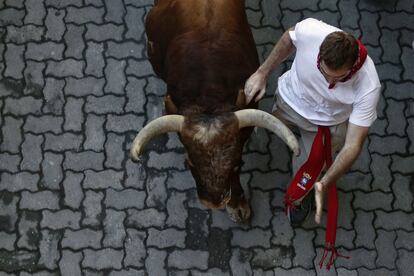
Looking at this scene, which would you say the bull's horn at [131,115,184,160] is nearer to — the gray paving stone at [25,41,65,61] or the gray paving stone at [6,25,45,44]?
the gray paving stone at [25,41,65,61]

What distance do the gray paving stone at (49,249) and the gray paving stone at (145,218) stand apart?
670 millimetres

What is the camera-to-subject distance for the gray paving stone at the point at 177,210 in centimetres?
559

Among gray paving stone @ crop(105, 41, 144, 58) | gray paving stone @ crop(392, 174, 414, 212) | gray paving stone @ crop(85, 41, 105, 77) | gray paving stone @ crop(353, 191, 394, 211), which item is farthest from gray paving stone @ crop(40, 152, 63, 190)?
gray paving stone @ crop(392, 174, 414, 212)

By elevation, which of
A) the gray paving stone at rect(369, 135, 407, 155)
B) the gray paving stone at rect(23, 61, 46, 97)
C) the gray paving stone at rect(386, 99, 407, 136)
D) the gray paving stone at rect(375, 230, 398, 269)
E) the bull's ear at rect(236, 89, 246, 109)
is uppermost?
the bull's ear at rect(236, 89, 246, 109)

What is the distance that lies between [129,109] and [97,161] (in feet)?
2.01

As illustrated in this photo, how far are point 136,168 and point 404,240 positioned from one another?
8.42 ft

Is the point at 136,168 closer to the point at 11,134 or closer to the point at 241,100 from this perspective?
the point at 11,134

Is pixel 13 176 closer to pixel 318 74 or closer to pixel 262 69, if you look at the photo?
pixel 262 69

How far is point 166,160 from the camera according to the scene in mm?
5820

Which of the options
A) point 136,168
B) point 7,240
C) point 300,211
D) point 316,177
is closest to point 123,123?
point 136,168

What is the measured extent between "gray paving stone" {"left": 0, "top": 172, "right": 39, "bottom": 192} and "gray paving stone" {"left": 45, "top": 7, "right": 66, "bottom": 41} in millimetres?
1500

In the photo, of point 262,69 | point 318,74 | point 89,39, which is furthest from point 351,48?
point 89,39

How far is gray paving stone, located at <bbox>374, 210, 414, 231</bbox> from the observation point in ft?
18.4

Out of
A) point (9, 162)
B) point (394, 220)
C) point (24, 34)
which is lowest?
point (394, 220)
